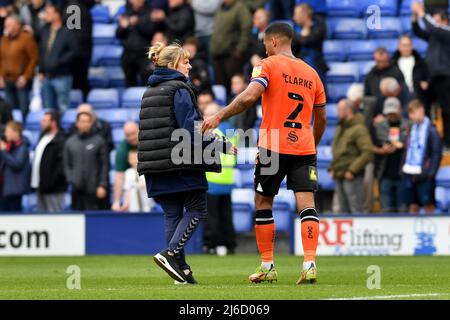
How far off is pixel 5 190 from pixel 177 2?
15.3ft

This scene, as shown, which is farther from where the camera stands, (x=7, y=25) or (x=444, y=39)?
(x=7, y=25)

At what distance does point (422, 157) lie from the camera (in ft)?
61.7

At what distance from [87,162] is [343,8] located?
22.6ft

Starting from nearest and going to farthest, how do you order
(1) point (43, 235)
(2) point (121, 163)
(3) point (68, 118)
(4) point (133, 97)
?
(1) point (43, 235) → (2) point (121, 163) → (4) point (133, 97) → (3) point (68, 118)

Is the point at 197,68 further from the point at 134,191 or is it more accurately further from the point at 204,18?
the point at 204,18

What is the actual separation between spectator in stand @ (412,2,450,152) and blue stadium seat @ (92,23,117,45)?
754 cm

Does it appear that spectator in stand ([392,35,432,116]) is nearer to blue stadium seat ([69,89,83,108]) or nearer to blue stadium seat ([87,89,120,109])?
blue stadium seat ([87,89,120,109])

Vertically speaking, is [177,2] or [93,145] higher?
[177,2]

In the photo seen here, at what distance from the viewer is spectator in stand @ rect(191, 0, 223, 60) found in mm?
23156

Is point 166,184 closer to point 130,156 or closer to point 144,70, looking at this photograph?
point 130,156

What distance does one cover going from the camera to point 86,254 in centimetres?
1936

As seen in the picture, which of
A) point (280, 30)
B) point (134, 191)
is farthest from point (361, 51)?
point (280, 30)
